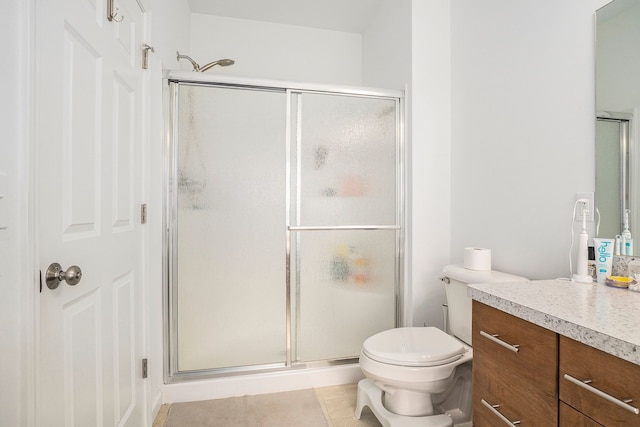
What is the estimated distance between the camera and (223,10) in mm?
2637

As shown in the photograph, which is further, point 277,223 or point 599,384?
point 277,223

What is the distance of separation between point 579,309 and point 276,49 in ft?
9.30

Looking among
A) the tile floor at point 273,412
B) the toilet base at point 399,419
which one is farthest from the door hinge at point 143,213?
the toilet base at point 399,419

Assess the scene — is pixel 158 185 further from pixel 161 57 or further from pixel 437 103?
pixel 437 103

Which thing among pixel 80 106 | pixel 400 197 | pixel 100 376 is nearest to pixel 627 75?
pixel 400 197

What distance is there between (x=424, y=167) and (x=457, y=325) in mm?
987

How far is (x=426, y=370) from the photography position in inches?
54.9

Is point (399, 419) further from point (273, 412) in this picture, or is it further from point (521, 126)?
point (521, 126)

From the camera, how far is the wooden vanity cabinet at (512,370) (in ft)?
2.68

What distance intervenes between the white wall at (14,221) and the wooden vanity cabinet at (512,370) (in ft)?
4.09

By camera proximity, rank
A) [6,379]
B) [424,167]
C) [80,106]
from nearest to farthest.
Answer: [6,379]
[80,106]
[424,167]

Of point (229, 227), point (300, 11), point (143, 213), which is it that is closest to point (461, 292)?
point (229, 227)

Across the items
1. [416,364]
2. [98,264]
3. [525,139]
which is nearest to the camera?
[98,264]

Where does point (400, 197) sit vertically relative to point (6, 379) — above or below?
above
